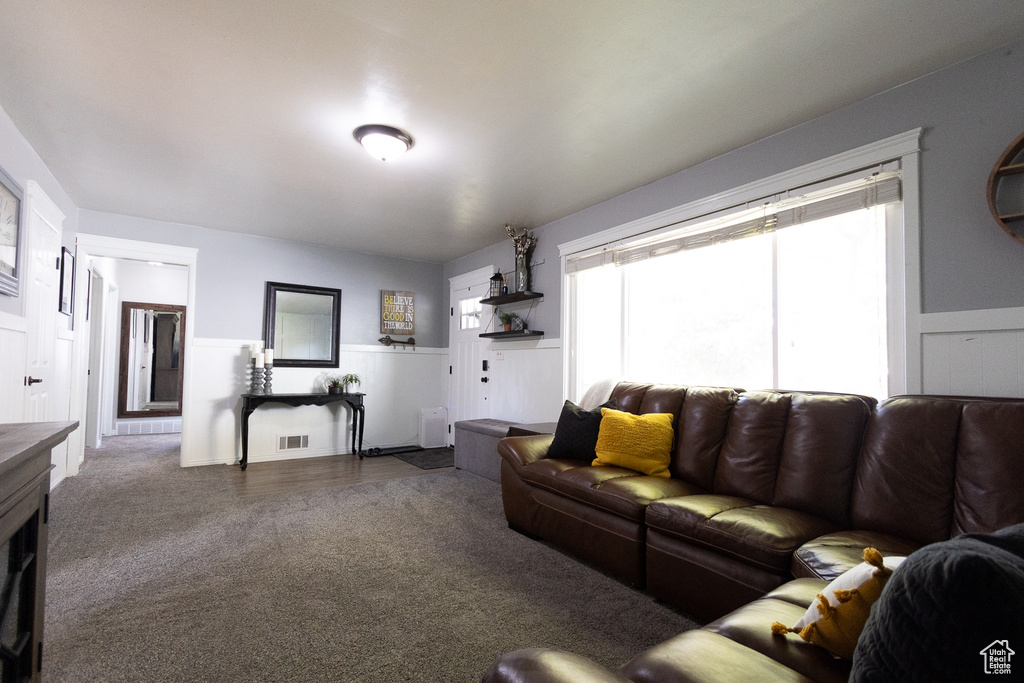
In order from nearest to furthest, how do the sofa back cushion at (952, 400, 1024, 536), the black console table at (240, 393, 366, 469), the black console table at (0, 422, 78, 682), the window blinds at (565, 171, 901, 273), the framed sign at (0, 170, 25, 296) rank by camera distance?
the black console table at (0, 422, 78, 682) → the sofa back cushion at (952, 400, 1024, 536) → the window blinds at (565, 171, 901, 273) → the framed sign at (0, 170, 25, 296) → the black console table at (240, 393, 366, 469)

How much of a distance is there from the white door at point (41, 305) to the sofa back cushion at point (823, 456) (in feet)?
15.0

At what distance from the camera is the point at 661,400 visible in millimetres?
3096

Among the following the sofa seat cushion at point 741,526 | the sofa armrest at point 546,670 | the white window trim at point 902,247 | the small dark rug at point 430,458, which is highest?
the white window trim at point 902,247

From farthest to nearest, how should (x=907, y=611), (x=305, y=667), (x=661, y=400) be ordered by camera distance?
(x=661, y=400) → (x=305, y=667) → (x=907, y=611)

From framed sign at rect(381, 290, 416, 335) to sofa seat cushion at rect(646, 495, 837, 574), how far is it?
467 cm

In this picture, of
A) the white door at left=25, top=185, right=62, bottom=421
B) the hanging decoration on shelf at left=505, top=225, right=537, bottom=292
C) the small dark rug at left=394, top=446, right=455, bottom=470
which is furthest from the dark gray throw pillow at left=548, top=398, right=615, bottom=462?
the white door at left=25, top=185, right=62, bottom=421

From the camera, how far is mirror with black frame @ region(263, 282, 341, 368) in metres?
5.46

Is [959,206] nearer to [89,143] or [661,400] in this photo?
[661,400]

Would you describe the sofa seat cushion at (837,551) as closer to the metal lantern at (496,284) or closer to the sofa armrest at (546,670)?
the sofa armrest at (546,670)

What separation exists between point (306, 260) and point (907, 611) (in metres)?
6.00

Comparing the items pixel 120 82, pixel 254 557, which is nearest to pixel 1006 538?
pixel 254 557

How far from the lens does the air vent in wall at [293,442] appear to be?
5.48 m

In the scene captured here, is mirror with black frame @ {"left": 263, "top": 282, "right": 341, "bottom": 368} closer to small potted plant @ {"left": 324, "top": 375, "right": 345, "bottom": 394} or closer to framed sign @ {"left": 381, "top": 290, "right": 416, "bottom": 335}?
small potted plant @ {"left": 324, "top": 375, "right": 345, "bottom": 394}

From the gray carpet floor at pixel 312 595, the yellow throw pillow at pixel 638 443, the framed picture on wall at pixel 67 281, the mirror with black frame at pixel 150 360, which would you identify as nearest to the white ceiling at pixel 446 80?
the framed picture on wall at pixel 67 281
